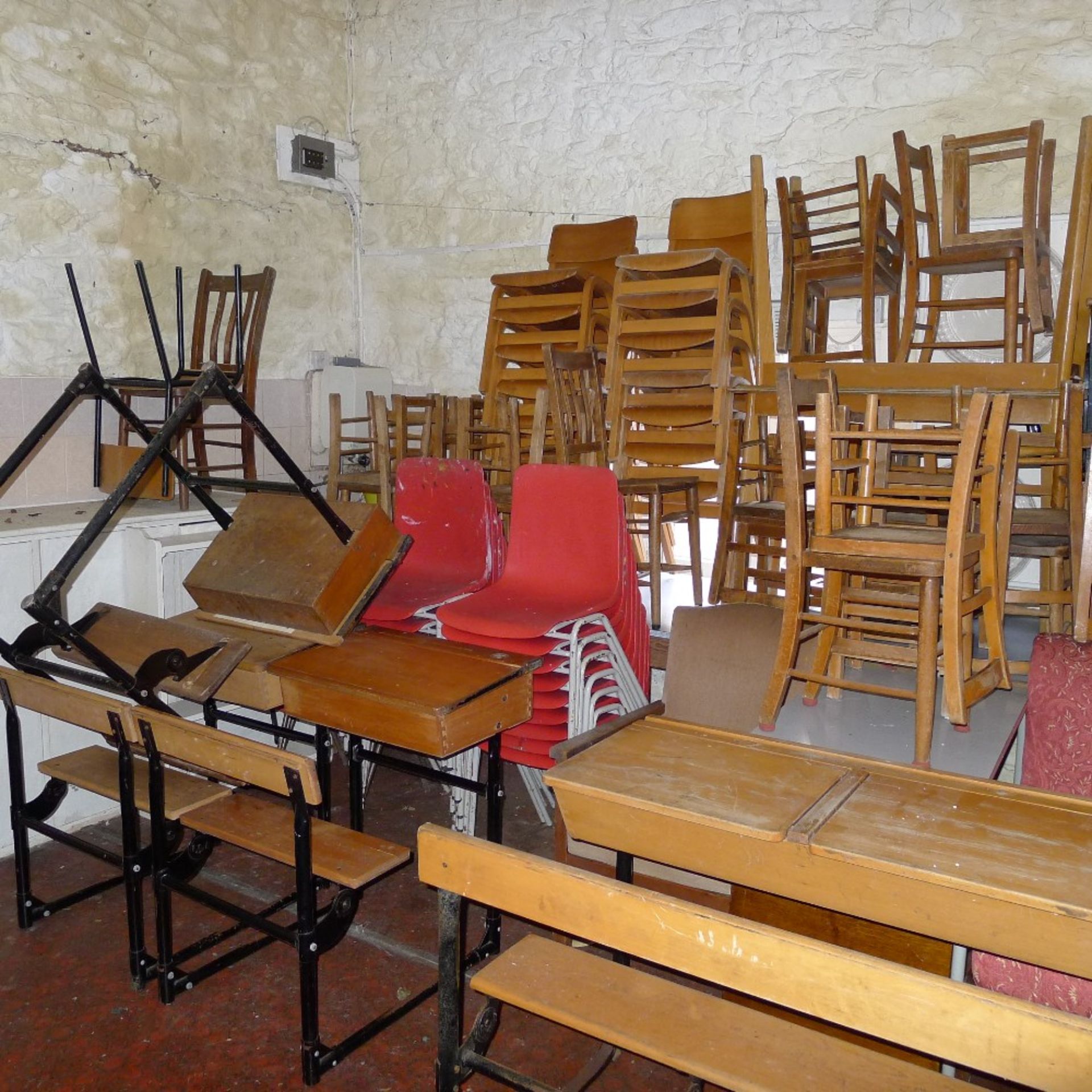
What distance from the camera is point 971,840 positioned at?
1.43 metres

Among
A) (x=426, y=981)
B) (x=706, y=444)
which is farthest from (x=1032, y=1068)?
(x=706, y=444)

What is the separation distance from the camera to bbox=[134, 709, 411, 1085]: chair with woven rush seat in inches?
79.0

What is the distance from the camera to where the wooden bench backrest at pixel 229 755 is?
1940mm

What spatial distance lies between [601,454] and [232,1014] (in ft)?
7.65

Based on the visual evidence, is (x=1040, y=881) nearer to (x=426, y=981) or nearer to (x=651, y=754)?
(x=651, y=754)

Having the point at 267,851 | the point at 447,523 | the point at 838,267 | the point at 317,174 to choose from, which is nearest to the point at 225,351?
the point at 317,174

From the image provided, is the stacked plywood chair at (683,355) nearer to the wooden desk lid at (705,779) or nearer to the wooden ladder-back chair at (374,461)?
the wooden ladder-back chair at (374,461)

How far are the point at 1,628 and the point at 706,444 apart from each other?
244 cm

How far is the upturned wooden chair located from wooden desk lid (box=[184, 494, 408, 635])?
98cm

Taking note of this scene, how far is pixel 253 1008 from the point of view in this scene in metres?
2.31

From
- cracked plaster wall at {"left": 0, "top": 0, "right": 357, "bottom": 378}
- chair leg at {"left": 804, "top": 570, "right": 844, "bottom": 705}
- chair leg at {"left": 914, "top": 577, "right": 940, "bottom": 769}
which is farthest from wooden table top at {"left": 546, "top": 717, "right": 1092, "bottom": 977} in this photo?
cracked plaster wall at {"left": 0, "top": 0, "right": 357, "bottom": 378}

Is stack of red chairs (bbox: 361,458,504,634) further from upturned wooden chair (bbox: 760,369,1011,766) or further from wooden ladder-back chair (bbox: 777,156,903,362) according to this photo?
wooden ladder-back chair (bbox: 777,156,903,362)

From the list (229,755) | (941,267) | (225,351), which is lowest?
(229,755)

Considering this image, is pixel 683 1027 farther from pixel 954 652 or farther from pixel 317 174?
pixel 317 174
